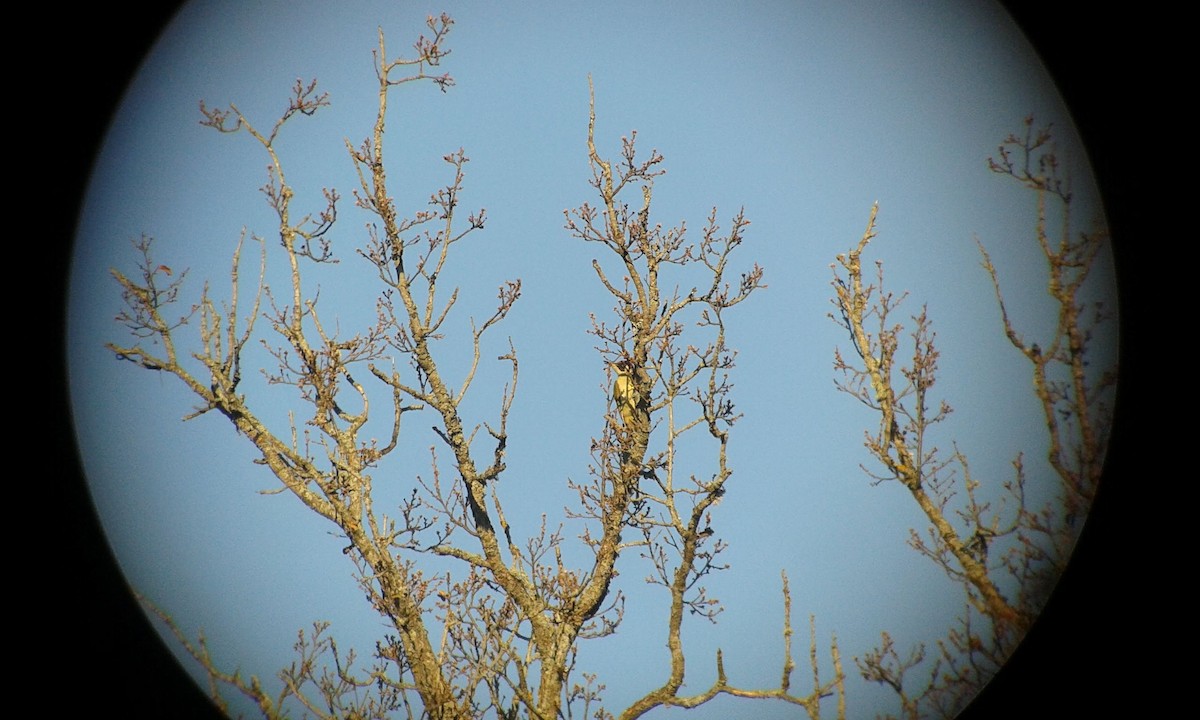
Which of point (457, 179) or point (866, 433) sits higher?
point (457, 179)

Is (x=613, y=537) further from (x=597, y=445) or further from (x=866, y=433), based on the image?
(x=866, y=433)

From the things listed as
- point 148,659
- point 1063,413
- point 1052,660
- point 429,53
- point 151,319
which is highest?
point 429,53

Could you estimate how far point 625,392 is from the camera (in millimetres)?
6195

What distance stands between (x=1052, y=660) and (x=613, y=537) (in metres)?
2.57


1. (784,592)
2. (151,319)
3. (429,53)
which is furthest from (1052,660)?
(151,319)

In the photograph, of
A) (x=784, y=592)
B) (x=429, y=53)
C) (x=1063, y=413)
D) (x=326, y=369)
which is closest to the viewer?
(x=784, y=592)

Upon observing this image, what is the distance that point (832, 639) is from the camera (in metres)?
5.62

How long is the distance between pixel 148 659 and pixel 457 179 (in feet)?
11.3

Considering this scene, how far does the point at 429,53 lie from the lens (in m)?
6.71

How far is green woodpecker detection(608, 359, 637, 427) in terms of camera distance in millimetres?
6195

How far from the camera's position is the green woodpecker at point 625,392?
6.20 meters

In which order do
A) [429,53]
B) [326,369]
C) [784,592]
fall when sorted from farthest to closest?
[429,53] → [326,369] → [784,592]

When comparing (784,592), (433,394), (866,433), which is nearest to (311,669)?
(433,394)

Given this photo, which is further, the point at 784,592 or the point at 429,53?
the point at 429,53
